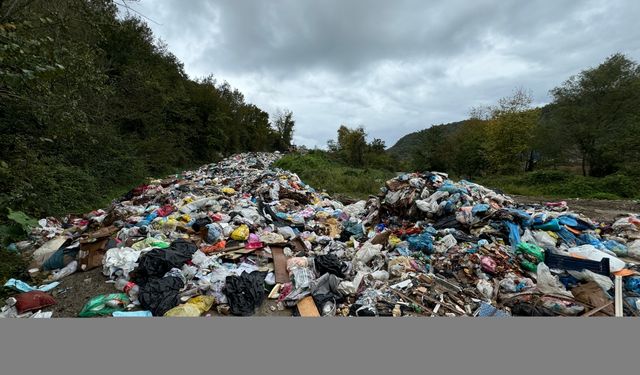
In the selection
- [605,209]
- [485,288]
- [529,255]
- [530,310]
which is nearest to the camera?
[530,310]

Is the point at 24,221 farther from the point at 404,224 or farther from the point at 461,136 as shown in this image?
the point at 461,136

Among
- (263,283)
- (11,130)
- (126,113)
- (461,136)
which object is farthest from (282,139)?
(263,283)

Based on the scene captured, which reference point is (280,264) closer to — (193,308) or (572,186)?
(193,308)

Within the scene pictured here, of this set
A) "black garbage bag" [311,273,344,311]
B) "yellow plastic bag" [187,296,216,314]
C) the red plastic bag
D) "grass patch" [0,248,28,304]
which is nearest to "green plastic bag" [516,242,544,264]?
"black garbage bag" [311,273,344,311]

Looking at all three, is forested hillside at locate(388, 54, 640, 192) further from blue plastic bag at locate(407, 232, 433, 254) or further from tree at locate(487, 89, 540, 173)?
blue plastic bag at locate(407, 232, 433, 254)

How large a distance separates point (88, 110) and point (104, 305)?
10497mm

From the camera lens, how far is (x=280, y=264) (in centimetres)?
402

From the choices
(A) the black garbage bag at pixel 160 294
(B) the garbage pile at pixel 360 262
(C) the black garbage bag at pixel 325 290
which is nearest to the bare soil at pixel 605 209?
(B) the garbage pile at pixel 360 262

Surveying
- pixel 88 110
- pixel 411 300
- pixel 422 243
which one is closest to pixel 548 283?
pixel 422 243

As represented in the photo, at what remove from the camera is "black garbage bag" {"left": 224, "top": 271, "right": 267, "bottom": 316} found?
122 inches

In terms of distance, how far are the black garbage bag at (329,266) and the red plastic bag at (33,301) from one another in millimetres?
3185

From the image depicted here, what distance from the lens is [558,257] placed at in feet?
12.4

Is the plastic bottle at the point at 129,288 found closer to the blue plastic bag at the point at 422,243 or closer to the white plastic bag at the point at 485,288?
the blue plastic bag at the point at 422,243

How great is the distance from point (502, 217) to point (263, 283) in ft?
14.4
